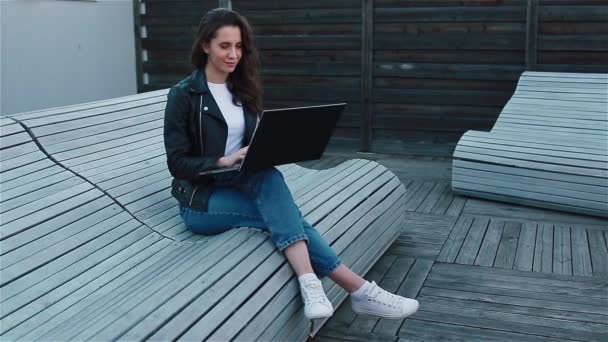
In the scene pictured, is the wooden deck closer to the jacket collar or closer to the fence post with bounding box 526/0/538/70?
the jacket collar

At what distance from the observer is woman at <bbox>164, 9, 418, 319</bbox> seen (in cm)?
281

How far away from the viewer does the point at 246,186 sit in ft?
9.48

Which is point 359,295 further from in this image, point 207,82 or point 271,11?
point 271,11

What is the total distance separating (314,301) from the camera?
2682 millimetres

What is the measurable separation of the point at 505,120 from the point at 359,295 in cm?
350

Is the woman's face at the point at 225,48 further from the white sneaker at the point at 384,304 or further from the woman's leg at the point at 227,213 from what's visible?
the white sneaker at the point at 384,304

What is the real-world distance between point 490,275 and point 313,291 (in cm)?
145

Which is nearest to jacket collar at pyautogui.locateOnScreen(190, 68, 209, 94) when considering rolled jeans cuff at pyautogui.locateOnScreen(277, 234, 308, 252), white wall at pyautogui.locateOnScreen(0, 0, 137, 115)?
rolled jeans cuff at pyautogui.locateOnScreen(277, 234, 308, 252)

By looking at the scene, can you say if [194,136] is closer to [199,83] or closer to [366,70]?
[199,83]

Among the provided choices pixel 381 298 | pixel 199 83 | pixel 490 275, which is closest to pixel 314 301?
pixel 381 298

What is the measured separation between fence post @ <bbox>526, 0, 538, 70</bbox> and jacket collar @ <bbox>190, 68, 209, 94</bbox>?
4483 mm

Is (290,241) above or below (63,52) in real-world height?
below

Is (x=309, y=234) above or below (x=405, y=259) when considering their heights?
above

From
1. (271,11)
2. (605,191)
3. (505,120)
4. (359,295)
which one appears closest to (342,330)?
(359,295)
